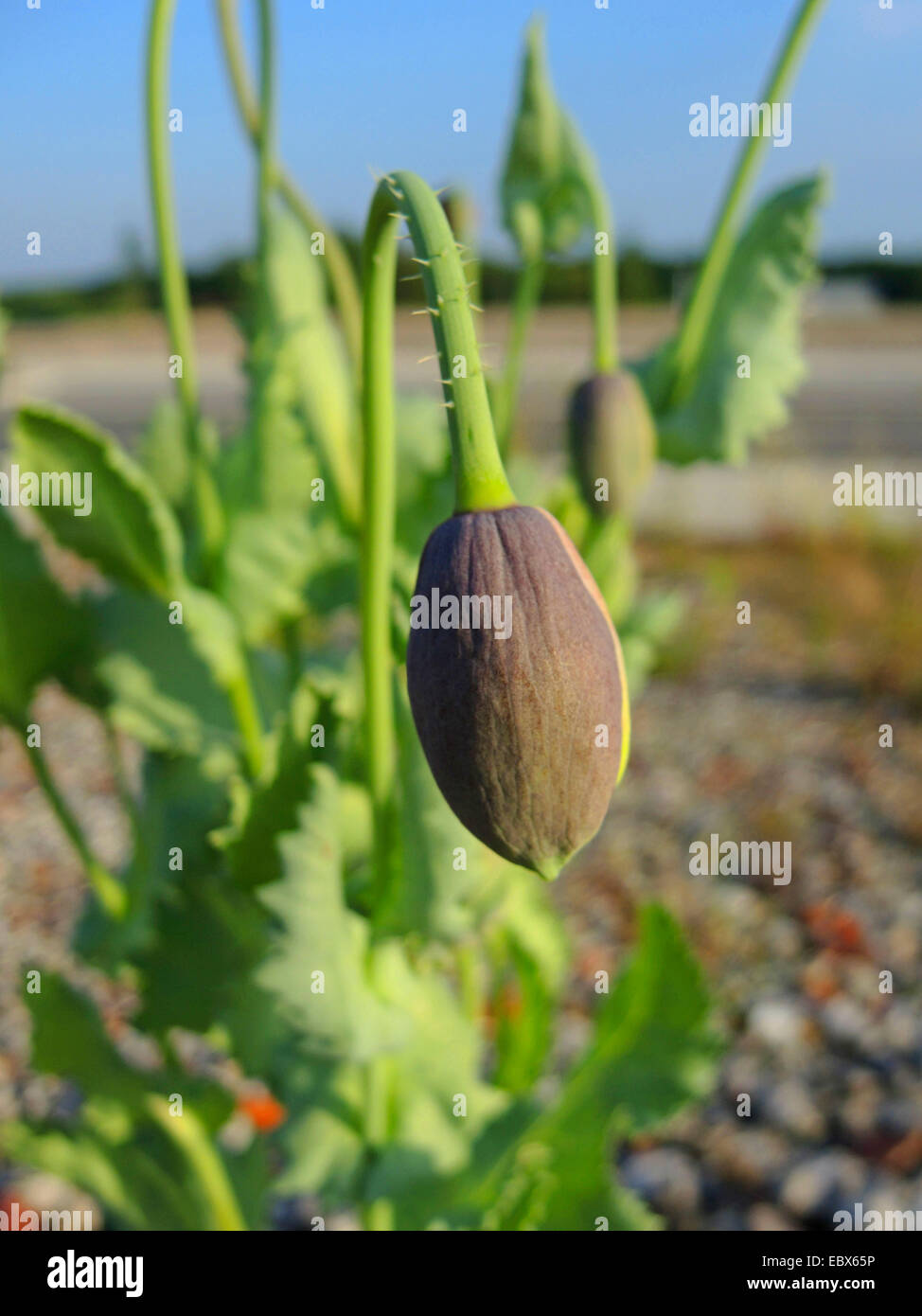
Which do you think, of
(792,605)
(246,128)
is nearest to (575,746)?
(246,128)

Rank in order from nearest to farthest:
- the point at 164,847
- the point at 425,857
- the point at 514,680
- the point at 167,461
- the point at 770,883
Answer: the point at 514,680 → the point at 425,857 → the point at 164,847 → the point at 167,461 → the point at 770,883

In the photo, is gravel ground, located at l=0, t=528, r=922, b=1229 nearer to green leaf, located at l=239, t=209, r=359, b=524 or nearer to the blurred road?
green leaf, located at l=239, t=209, r=359, b=524

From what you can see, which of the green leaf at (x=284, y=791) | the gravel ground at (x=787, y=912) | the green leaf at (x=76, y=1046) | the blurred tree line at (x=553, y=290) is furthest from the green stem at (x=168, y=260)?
the blurred tree line at (x=553, y=290)

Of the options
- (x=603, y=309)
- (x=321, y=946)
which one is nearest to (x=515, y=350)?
(x=603, y=309)

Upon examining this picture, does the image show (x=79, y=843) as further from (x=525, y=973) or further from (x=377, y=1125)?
(x=525, y=973)

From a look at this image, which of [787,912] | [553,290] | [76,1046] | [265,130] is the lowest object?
[787,912]
